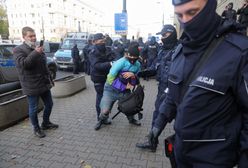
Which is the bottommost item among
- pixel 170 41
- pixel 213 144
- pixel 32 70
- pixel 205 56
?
pixel 213 144

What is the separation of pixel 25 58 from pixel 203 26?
11.3 ft

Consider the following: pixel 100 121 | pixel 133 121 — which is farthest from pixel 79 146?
pixel 133 121

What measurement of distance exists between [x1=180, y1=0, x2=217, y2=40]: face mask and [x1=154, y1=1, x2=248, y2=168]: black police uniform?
10 millimetres

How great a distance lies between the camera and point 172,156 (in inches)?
80.4

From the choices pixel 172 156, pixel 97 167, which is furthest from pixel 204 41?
pixel 97 167

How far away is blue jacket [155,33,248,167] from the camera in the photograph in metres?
1.46

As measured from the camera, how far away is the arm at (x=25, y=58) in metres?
4.14

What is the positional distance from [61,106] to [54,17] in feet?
264

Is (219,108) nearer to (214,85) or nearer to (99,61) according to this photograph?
(214,85)

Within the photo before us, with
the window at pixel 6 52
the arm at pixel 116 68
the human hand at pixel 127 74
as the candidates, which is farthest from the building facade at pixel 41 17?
the human hand at pixel 127 74

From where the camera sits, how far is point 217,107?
1536mm

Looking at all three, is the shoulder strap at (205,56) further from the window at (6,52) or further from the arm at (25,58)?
the window at (6,52)

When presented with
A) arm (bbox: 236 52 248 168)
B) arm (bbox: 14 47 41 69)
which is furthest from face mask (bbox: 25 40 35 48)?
arm (bbox: 236 52 248 168)

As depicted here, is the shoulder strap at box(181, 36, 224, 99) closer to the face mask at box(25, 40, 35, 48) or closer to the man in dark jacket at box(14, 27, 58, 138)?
the man in dark jacket at box(14, 27, 58, 138)
